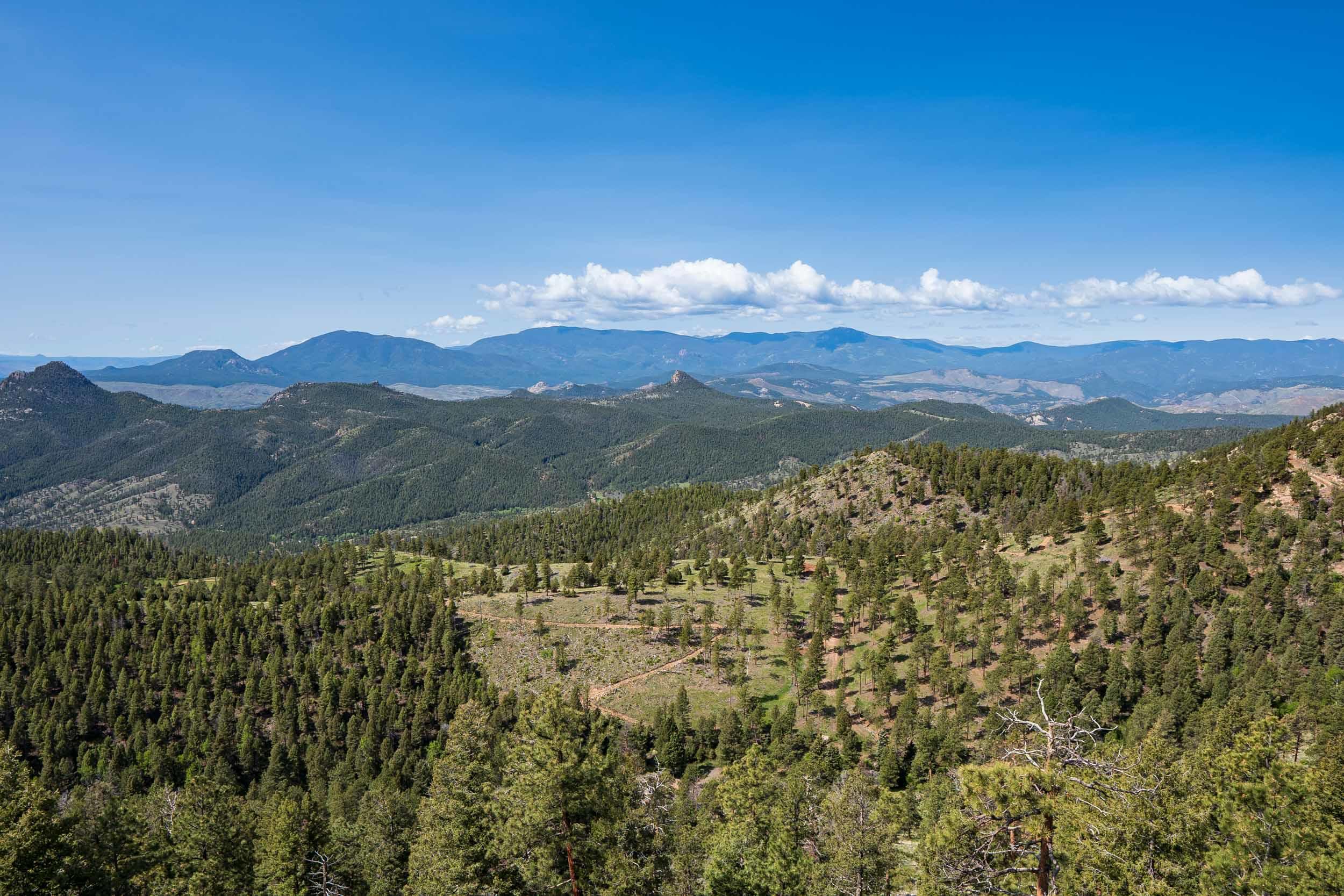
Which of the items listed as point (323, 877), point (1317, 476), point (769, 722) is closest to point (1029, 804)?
point (323, 877)

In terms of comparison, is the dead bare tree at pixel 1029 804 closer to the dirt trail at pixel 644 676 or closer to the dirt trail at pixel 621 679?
the dirt trail at pixel 621 679

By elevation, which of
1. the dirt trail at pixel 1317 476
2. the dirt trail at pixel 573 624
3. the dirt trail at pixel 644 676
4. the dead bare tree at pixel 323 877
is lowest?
the dirt trail at pixel 644 676

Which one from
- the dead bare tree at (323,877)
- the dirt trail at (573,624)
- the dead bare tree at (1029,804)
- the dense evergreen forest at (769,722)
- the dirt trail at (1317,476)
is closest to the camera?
the dead bare tree at (1029,804)

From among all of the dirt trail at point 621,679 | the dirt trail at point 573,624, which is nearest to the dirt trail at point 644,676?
the dirt trail at point 621,679

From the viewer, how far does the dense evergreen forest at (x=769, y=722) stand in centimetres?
3145

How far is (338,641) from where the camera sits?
15362cm

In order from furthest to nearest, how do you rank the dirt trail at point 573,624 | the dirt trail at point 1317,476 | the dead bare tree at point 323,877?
the dirt trail at point 573,624 < the dirt trail at point 1317,476 < the dead bare tree at point 323,877

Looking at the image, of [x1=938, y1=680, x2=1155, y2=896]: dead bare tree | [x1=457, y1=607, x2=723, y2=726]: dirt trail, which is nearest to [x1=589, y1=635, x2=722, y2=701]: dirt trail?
[x1=457, y1=607, x2=723, y2=726]: dirt trail

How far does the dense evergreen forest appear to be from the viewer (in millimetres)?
31453

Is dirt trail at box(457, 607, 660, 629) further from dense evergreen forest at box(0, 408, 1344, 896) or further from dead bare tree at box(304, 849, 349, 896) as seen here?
dead bare tree at box(304, 849, 349, 896)

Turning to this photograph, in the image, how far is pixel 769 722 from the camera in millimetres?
118875

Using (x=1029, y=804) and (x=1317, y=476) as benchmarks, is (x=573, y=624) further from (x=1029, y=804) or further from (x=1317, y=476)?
(x=1317, y=476)

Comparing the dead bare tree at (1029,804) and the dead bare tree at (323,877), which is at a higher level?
the dead bare tree at (1029,804)

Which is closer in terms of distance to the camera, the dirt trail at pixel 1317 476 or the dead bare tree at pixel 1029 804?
the dead bare tree at pixel 1029 804
